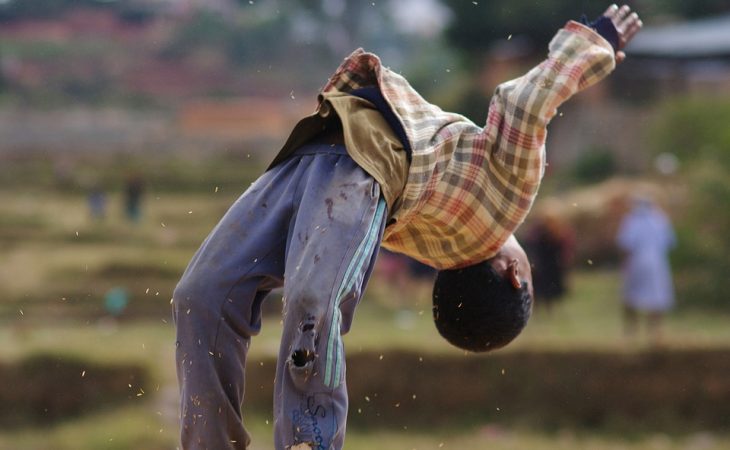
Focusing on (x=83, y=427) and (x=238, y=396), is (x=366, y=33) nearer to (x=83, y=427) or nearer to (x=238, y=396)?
(x=83, y=427)

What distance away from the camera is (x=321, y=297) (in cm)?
351

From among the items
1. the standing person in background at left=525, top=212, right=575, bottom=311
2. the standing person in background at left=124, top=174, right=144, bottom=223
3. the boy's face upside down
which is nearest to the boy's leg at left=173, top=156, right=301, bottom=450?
the boy's face upside down

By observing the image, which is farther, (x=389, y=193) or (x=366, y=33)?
(x=366, y=33)

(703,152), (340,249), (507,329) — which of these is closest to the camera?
(340,249)

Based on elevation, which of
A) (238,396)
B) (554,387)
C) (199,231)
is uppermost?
(238,396)

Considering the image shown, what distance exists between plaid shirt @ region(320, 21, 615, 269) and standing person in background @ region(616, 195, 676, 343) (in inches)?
324

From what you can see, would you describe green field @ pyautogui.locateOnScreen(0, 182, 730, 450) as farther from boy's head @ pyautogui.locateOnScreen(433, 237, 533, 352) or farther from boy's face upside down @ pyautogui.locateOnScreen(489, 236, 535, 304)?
boy's face upside down @ pyautogui.locateOnScreen(489, 236, 535, 304)

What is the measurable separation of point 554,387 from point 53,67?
22.0 metres

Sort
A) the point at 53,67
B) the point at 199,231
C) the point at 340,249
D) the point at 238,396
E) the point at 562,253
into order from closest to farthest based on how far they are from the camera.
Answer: the point at 340,249
the point at 238,396
the point at 562,253
the point at 199,231
the point at 53,67

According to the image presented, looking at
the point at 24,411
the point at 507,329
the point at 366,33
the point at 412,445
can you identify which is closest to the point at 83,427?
the point at 24,411

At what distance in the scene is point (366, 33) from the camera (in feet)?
121

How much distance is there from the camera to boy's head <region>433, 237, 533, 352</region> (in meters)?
4.23

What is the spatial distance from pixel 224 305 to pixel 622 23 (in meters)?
1.49

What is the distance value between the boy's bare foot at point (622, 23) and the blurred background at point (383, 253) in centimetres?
274
